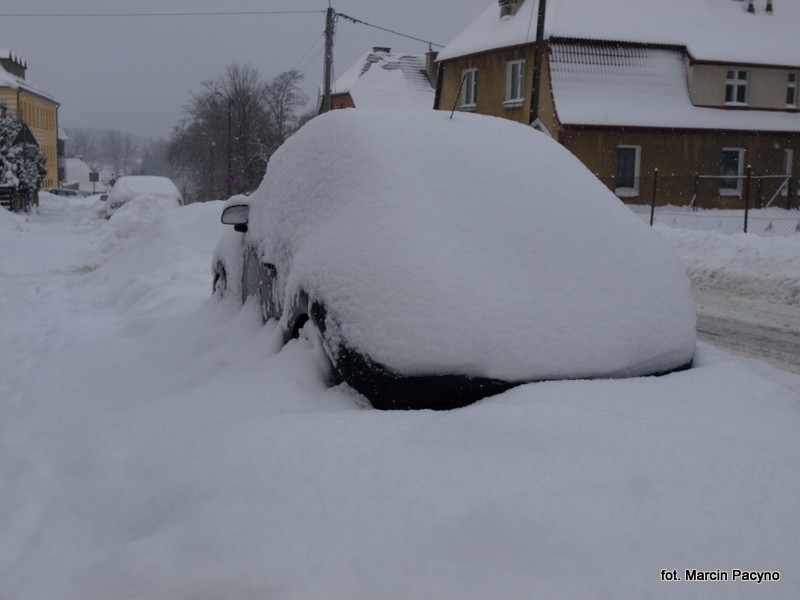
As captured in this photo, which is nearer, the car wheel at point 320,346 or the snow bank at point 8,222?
the car wheel at point 320,346

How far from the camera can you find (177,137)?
71.1m

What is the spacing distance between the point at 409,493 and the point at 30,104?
6583cm

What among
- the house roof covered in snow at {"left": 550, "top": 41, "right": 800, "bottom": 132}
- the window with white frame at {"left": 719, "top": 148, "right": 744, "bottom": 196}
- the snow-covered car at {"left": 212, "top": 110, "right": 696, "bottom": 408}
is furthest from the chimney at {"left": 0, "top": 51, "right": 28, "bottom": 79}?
the snow-covered car at {"left": 212, "top": 110, "right": 696, "bottom": 408}

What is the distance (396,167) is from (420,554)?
2.35 m

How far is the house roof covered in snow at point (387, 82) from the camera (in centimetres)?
4550

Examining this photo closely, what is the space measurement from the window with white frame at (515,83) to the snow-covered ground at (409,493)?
27.1 metres

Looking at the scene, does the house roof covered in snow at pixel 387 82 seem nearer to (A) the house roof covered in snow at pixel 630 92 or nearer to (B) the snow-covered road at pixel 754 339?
(A) the house roof covered in snow at pixel 630 92

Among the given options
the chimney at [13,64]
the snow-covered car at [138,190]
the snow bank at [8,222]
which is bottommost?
the snow bank at [8,222]

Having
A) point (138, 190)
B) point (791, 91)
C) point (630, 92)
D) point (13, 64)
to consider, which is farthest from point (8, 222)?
point (13, 64)

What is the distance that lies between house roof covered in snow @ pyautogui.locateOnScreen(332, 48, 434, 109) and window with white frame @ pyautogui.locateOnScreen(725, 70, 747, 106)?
17707mm

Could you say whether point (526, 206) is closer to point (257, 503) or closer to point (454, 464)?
point (454, 464)

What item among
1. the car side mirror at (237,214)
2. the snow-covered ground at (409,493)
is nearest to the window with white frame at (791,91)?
the car side mirror at (237,214)

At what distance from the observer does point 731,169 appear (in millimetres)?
29656

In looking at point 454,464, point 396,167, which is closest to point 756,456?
point 454,464
